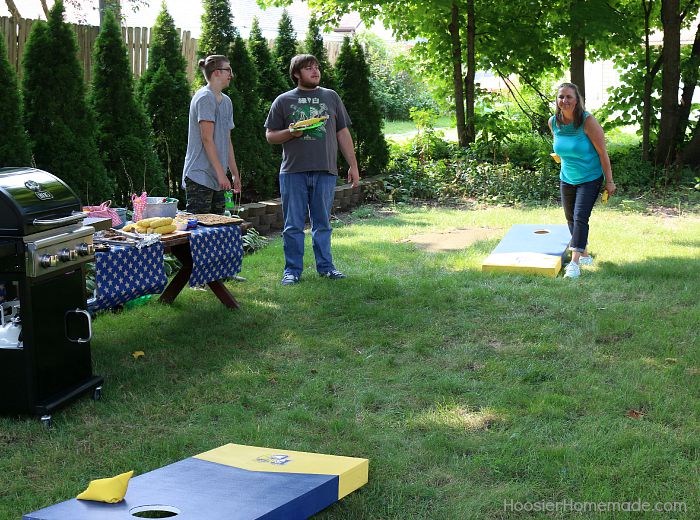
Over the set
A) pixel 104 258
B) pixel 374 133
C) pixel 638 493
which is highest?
pixel 374 133

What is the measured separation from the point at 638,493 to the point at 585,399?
108 centimetres

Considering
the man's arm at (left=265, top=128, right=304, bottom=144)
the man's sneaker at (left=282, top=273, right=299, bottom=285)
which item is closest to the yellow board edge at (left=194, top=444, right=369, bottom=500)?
the man's sneaker at (left=282, top=273, right=299, bottom=285)

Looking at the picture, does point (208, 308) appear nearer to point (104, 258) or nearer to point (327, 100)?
point (104, 258)

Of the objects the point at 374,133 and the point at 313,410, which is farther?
the point at 374,133

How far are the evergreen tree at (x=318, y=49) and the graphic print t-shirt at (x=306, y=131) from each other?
484cm

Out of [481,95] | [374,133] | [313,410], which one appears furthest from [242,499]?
[481,95]

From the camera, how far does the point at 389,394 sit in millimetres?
4680

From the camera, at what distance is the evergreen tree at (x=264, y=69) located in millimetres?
10930

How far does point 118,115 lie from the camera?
8336 mm

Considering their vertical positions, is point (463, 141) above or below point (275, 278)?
above

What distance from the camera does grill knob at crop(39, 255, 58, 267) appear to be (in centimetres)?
417

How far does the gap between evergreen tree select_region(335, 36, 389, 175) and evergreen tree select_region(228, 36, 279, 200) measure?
7.35ft

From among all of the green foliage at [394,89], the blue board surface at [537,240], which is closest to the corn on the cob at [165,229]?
the blue board surface at [537,240]

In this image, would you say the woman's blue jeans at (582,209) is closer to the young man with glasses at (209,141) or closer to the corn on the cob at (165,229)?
the young man with glasses at (209,141)
